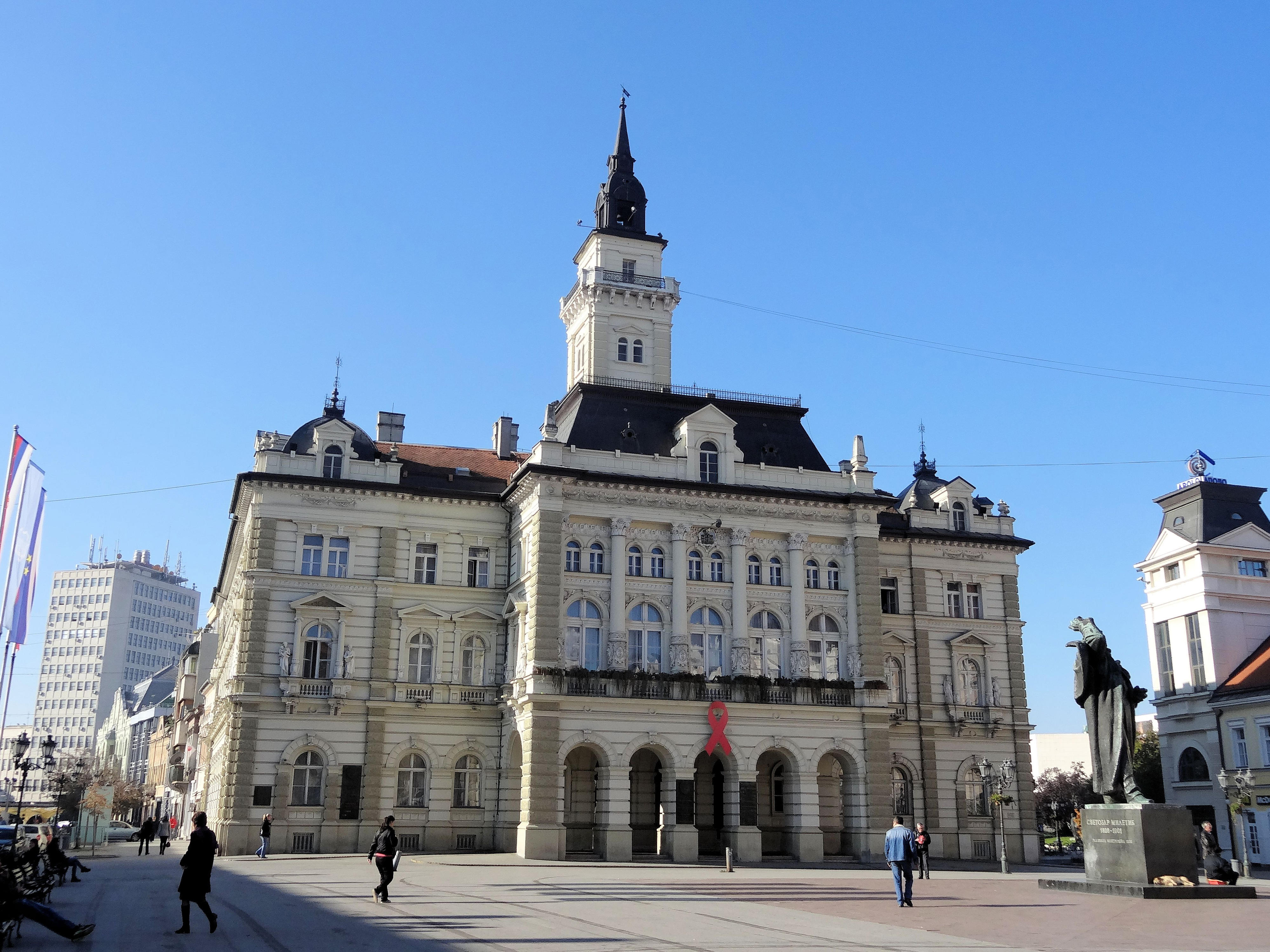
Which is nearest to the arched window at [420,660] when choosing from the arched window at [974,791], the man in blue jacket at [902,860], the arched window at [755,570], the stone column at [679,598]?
the stone column at [679,598]

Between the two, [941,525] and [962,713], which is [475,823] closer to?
[962,713]

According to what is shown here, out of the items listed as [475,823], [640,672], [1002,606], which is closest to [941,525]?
[1002,606]

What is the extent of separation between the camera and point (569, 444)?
48.5m

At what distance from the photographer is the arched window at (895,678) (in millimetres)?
53375

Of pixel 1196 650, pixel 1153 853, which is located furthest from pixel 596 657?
pixel 1196 650

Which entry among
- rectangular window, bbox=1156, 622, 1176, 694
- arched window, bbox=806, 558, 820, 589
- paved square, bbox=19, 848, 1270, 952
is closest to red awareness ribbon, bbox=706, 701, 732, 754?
arched window, bbox=806, 558, 820, 589

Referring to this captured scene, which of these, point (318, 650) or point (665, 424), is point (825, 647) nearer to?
point (665, 424)

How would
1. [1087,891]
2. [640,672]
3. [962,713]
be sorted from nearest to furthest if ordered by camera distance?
[1087,891]
[640,672]
[962,713]

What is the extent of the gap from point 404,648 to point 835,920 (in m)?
29.5

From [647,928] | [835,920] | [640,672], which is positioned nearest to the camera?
[647,928]

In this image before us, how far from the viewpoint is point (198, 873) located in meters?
19.5

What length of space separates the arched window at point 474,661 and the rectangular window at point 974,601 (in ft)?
77.4

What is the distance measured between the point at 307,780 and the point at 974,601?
32.0 meters

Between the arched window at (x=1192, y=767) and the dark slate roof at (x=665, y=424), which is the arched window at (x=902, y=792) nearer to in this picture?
the dark slate roof at (x=665, y=424)
